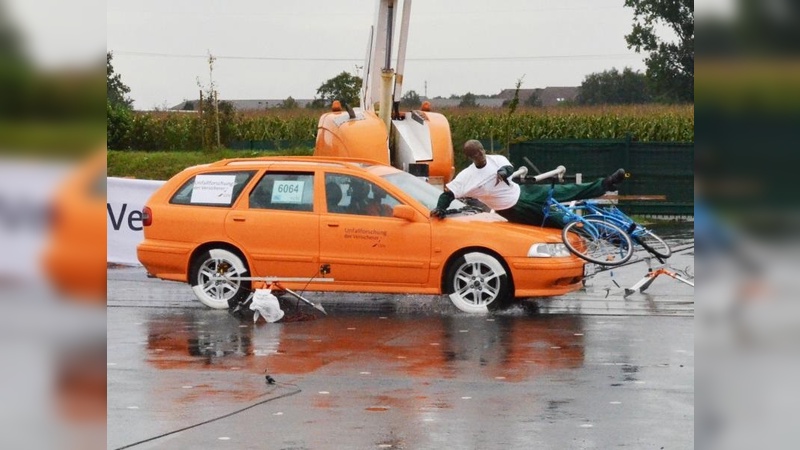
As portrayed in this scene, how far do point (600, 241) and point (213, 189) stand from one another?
419 cm

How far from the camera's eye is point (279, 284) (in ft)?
42.4

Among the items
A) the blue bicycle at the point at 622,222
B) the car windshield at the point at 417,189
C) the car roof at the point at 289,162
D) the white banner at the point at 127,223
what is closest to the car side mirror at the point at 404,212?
the car windshield at the point at 417,189

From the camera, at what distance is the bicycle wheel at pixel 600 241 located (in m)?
13.1

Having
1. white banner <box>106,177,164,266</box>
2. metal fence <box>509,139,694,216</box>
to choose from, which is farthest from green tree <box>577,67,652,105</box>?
white banner <box>106,177,164,266</box>

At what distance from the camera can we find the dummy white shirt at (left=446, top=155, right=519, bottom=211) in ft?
44.5

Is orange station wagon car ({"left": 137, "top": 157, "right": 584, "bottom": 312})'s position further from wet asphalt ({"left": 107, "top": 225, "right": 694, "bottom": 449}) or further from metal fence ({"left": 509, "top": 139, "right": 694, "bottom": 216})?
metal fence ({"left": 509, "top": 139, "right": 694, "bottom": 216})

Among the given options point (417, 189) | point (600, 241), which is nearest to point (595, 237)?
point (600, 241)

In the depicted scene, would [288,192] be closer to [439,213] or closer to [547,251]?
[439,213]

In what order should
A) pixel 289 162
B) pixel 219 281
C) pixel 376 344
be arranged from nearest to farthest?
pixel 376 344, pixel 219 281, pixel 289 162

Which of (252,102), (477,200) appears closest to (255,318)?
(477,200)

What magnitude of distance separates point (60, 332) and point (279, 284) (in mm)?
10934

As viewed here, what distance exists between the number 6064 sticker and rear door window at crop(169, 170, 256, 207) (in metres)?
0.34

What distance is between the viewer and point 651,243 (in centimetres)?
1472

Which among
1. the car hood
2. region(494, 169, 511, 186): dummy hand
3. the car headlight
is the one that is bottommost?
the car headlight
